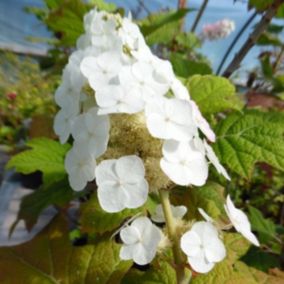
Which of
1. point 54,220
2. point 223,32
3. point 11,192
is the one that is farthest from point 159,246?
point 223,32

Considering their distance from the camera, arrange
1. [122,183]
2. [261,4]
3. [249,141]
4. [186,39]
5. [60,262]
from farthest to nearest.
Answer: [186,39] → [261,4] → [249,141] → [60,262] → [122,183]

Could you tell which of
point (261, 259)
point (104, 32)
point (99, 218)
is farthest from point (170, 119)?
point (261, 259)

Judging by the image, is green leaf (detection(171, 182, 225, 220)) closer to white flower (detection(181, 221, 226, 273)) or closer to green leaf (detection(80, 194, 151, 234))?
green leaf (detection(80, 194, 151, 234))

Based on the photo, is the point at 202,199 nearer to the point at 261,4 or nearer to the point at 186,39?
the point at 261,4

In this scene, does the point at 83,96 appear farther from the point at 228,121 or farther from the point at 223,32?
the point at 223,32

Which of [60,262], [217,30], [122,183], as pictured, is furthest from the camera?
[217,30]

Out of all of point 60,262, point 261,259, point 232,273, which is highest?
point 232,273
